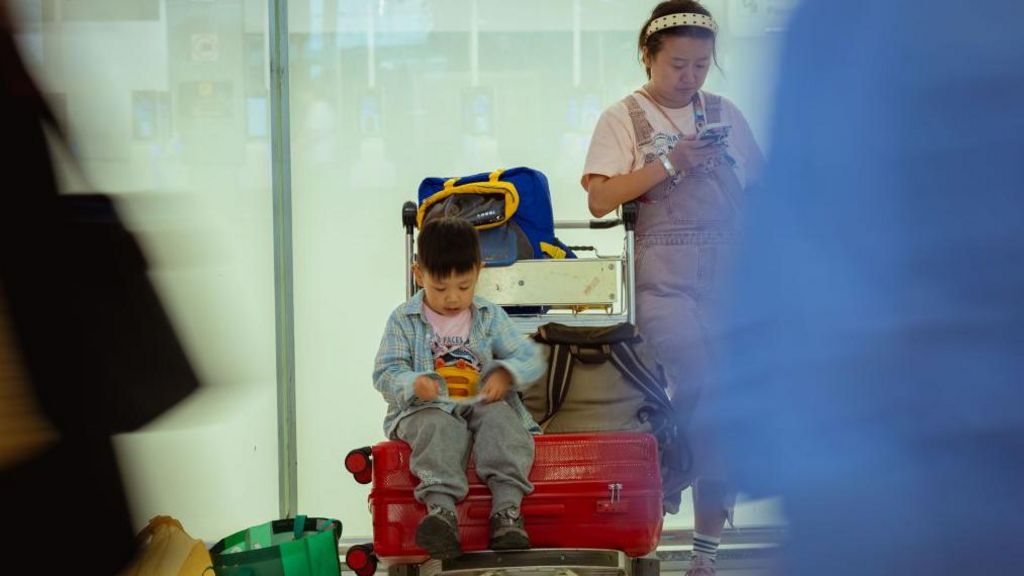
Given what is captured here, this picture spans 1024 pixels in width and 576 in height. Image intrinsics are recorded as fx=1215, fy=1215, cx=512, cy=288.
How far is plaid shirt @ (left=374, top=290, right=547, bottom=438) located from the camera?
9.37 feet

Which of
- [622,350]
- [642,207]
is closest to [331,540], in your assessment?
[622,350]

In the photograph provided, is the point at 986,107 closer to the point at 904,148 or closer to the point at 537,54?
the point at 904,148

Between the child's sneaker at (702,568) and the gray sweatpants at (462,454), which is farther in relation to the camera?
the child's sneaker at (702,568)

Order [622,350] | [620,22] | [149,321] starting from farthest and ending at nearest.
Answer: [620,22] → [622,350] → [149,321]

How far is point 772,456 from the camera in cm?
59

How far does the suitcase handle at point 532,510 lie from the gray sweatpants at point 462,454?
0.17ft

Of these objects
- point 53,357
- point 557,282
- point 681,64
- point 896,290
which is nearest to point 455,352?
point 557,282

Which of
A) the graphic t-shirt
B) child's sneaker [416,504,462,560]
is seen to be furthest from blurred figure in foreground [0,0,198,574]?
the graphic t-shirt

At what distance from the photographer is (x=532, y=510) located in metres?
2.76

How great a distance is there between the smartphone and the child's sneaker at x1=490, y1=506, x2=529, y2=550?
112 centimetres

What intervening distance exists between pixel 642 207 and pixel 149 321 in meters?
2.62

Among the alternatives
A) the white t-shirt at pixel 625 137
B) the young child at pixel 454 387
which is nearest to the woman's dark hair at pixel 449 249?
the young child at pixel 454 387

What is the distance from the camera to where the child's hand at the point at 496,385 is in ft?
9.31

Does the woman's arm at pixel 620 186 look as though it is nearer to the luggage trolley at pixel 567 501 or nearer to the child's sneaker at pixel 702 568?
the luggage trolley at pixel 567 501
